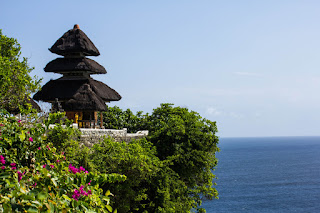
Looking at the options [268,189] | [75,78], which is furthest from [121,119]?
[268,189]

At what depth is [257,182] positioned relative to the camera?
341 ft

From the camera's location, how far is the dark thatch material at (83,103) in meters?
29.8

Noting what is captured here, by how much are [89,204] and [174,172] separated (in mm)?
17634

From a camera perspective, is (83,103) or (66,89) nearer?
(83,103)

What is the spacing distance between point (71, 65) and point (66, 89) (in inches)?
64.0

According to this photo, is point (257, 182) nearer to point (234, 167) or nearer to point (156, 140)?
point (234, 167)

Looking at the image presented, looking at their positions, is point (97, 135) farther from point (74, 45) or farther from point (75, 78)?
point (74, 45)

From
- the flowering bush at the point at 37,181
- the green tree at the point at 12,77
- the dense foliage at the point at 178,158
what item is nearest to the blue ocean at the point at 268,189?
the dense foliage at the point at 178,158

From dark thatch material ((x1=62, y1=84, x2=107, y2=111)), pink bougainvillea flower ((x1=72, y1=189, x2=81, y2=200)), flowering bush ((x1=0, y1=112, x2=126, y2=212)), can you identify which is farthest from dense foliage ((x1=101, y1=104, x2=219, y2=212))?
pink bougainvillea flower ((x1=72, y1=189, x2=81, y2=200))

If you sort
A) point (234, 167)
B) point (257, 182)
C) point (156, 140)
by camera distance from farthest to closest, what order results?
point (234, 167), point (257, 182), point (156, 140)

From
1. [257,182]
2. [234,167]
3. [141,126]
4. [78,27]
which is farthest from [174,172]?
[234,167]

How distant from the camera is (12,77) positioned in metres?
21.5

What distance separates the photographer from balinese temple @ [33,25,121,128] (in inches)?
1183

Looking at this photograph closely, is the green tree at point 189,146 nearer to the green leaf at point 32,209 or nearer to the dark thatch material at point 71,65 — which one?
the dark thatch material at point 71,65
